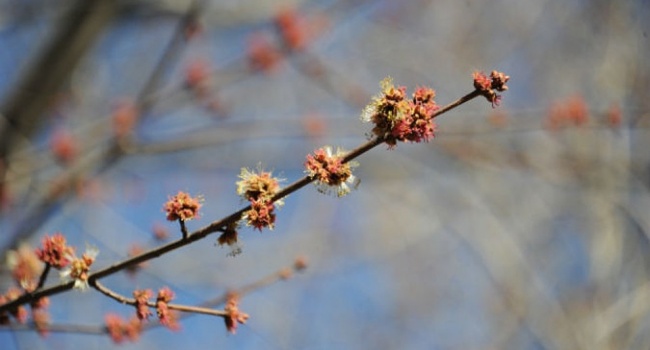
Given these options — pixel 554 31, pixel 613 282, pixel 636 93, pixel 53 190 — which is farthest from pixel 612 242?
pixel 53 190

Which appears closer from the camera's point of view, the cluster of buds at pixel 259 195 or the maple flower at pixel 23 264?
the cluster of buds at pixel 259 195

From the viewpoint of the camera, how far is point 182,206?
171cm

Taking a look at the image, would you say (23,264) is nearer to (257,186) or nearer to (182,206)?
(182,206)

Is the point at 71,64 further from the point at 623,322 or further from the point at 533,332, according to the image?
the point at 623,322

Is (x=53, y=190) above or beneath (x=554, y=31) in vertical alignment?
beneath

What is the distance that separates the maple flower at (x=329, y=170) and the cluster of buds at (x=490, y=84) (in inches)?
13.1

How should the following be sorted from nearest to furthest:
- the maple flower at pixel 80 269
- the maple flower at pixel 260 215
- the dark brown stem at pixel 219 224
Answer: the dark brown stem at pixel 219 224
the maple flower at pixel 260 215
the maple flower at pixel 80 269

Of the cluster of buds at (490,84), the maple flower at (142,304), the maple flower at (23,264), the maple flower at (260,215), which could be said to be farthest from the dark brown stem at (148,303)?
the cluster of buds at (490,84)

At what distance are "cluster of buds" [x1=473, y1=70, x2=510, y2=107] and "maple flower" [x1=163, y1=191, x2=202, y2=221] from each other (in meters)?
0.72

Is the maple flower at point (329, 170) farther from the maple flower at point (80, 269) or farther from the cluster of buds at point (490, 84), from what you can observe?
the maple flower at point (80, 269)

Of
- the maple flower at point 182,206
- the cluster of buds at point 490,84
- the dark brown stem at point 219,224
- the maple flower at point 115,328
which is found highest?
the maple flower at point 115,328

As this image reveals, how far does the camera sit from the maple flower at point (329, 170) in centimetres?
159

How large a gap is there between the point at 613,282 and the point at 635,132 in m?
1.21

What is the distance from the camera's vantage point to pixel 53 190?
367 centimetres
